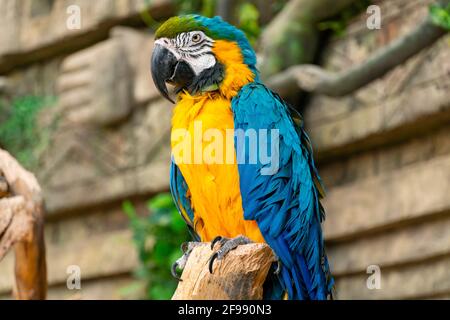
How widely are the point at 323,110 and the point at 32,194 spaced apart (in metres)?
1.92

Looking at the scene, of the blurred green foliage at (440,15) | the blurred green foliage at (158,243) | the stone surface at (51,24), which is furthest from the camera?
the stone surface at (51,24)

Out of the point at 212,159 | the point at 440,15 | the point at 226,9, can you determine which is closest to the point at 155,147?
the point at 226,9

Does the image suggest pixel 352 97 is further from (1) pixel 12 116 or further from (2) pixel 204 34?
(1) pixel 12 116

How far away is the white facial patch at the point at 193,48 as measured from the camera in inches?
95.3

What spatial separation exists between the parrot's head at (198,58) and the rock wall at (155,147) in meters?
1.68

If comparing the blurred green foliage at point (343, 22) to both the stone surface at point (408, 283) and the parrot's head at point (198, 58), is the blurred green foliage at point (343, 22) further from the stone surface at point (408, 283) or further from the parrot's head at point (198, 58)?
the parrot's head at point (198, 58)

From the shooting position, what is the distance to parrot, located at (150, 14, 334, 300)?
2289mm

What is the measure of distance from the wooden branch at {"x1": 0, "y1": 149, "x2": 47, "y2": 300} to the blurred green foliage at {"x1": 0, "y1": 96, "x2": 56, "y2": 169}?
2583 millimetres

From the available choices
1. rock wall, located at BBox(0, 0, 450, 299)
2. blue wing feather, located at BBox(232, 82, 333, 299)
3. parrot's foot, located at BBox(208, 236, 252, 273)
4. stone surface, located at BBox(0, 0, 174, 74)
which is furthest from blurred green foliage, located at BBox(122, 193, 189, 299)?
parrot's foot, located at BBox(208, 236, 252, 273)

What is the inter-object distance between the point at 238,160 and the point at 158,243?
251 cm

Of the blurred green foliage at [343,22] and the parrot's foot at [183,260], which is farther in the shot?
the blurred green foliage at [343,22]

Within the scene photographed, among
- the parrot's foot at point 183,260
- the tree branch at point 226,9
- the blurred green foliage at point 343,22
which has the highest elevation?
the tree branch at point 226,9

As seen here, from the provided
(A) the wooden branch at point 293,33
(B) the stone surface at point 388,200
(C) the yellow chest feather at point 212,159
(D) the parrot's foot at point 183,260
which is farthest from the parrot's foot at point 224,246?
(A) the wooden branch at point 293,33
